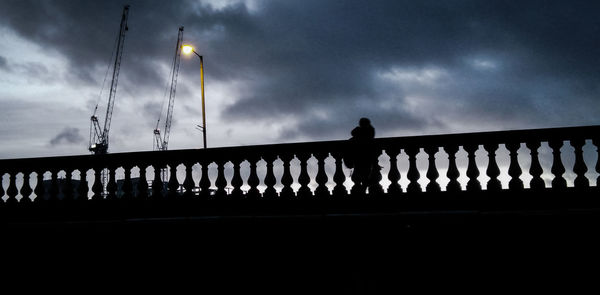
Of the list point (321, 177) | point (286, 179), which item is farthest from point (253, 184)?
point (321, 177)

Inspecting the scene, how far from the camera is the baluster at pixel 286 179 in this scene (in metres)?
7.62

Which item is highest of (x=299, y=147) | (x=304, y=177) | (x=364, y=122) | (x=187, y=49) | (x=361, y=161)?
(x=187, y=49)

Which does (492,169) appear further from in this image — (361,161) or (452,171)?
(361,161)

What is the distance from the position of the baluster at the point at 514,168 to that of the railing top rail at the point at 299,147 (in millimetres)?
91

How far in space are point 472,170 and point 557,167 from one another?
1.22m

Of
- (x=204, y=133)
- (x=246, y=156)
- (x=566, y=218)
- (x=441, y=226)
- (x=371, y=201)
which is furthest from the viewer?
(x=204, y=133)

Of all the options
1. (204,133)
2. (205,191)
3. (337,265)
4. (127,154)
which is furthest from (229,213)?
(204,133)

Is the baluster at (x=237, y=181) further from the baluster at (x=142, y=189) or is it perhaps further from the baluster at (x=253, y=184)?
the baluster at (x=142, y=189)

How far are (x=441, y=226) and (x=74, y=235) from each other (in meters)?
4.38

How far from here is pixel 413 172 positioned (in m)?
7.34

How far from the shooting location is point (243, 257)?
18.1 feet

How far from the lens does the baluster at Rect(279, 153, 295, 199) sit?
7.62 meters

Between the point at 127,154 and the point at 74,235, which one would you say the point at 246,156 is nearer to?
the point at 127,154

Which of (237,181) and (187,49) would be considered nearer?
(237,181)
